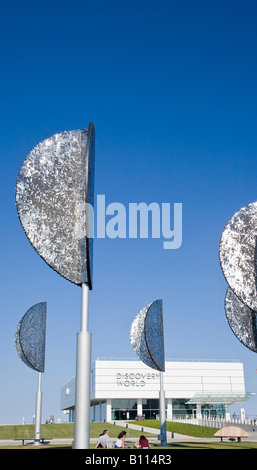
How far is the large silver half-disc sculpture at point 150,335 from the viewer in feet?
67.6

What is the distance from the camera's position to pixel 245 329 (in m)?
15.2

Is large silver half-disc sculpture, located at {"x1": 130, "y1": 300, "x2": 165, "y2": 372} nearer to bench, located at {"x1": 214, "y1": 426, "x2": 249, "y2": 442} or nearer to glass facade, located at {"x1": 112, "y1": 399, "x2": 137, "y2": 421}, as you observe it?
bench, located at {"x1": 214, "y1": 426, "x2": 249, "y2": 442}

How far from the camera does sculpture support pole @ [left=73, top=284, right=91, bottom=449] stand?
7.97 metres

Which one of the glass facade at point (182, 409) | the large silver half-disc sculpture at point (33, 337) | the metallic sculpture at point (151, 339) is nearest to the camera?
the large silver half-disc sculpture at point (33, 337)

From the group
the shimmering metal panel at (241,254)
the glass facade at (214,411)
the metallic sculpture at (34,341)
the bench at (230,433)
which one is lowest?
the glass facade at (214,411)

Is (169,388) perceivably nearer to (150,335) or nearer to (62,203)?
(150,335)

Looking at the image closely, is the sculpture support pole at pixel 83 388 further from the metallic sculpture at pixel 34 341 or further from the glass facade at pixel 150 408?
the glass facade at pixel 150 408

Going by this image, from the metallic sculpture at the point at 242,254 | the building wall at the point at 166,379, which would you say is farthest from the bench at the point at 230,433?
the building wall at the point at 166,379

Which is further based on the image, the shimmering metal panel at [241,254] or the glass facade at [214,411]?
the glass facade at [214,411]

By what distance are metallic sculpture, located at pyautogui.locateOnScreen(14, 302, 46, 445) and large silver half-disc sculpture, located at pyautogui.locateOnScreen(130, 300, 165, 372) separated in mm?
4331

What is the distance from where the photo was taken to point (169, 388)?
6381cm

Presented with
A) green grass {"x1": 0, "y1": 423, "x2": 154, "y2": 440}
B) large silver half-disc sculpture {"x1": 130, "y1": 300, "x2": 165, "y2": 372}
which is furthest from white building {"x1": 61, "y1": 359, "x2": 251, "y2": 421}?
large silver half-disc sculpture {"x1": 130, "y1": 300, "x2": 165, "y2": 372}

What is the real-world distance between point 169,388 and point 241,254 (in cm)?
5545
